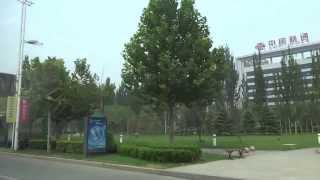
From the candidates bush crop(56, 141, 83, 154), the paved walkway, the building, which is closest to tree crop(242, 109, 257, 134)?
the building

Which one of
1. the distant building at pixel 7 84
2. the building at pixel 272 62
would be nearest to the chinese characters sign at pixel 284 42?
the building at pixel 272 62

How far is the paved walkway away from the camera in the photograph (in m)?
15.6

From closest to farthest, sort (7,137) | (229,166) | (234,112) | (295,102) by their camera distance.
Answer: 1. (229,166)
2. (7,137)
3. (234,112)
4. (295,102)

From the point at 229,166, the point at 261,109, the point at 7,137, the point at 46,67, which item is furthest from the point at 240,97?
the point at 229,166

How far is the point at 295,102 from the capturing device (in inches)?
2940

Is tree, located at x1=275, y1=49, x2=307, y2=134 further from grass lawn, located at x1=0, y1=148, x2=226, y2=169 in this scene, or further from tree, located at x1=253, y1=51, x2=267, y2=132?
grass lawn, located at x1=0, y1=148, x2=226, y2=169

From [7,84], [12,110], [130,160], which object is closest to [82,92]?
[12,110]

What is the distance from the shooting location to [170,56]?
26.9 metres

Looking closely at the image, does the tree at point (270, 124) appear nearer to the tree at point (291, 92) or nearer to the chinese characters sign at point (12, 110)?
the tree at point (291, 92)

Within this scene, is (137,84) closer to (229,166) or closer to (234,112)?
(229,166)

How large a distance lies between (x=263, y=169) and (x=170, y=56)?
1085 cm

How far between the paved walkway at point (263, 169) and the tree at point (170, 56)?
695 centimetres

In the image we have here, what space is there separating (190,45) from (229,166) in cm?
1000

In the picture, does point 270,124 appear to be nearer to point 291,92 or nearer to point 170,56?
point 291,92
